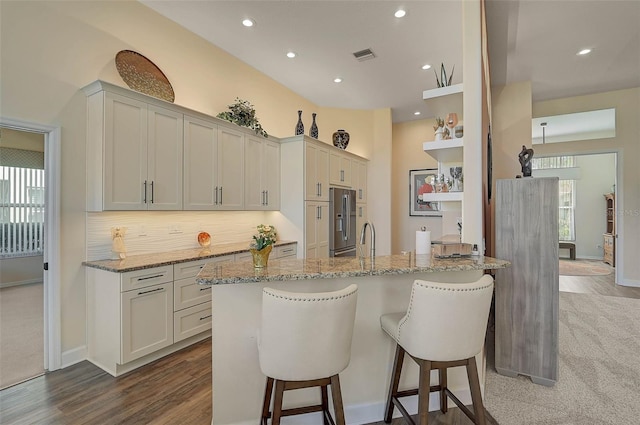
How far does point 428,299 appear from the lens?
1541mm

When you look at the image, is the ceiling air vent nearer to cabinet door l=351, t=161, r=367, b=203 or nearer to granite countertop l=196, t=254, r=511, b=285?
cabinet door l=351, t=161, r=367, b=203

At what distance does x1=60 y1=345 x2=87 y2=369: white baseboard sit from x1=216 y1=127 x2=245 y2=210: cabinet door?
6.11 feet

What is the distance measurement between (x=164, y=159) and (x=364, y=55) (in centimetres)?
278

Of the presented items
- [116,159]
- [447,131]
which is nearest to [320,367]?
[447,131]

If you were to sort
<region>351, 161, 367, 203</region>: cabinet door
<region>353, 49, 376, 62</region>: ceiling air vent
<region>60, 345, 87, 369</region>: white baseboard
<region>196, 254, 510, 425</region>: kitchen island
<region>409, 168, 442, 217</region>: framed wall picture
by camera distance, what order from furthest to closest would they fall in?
<region>409, 168, 442, 217</region>: framed wall picture → <region>351, 161, 367, 203</region>: cabinet door → <region>353, 49, 376, 62</region>: ceiling air vent → <region>60, 345, 87, 369</region>: white baseboard → <region>196, 254, 510, 425</region>: kitchen island

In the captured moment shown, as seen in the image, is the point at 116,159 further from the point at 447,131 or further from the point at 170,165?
the point at 447,131

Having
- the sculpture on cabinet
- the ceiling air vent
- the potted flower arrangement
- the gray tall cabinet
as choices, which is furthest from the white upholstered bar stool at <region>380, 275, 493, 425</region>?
the ceiling air vent

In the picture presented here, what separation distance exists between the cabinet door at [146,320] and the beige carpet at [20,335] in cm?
79

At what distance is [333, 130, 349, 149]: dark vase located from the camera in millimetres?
5680

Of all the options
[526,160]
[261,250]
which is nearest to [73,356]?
[261,250]

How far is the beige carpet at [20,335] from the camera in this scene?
8.45 feet

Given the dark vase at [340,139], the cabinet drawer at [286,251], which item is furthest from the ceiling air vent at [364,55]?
the cabinet drawer at [286,251]

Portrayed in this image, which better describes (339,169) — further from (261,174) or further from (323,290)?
(323,290)

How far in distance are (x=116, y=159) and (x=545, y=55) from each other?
5.31 metres
